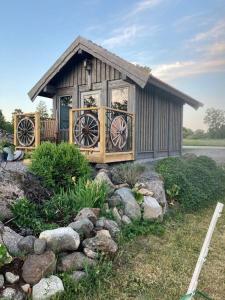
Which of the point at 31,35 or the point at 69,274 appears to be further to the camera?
the point at 31,35

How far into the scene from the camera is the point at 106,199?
6129 millimetres

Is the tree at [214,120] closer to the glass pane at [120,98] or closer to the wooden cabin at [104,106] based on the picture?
the wooden cabin at [104,106]

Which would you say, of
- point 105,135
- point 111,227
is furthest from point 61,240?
point 105,135

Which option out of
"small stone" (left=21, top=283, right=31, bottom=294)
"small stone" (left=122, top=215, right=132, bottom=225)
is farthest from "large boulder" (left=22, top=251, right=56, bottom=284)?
"small stone" (left=122, top=215, right=132, bottom=225)

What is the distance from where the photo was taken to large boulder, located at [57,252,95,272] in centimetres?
404

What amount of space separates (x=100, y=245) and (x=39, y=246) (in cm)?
81

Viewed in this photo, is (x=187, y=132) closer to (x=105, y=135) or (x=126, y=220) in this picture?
(x=105, y=135)

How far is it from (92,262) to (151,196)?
3078 mm

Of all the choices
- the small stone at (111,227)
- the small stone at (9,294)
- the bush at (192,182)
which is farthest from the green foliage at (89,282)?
the bush at (192,182)

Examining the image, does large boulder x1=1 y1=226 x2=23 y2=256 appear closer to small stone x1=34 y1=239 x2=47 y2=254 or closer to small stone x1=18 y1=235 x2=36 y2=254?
small stone x1=18 y1=235 x2=36 y2=254

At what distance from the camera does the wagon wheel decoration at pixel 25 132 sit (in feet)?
35.6

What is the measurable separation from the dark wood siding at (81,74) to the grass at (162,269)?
608 cm

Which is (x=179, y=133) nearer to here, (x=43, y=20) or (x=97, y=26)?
(x=97, y=26)

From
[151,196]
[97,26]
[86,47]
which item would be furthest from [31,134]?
[151,196]
